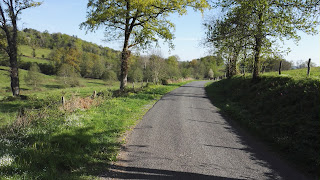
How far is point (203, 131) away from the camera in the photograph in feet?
25.7

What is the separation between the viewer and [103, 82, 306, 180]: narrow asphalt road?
4730 millimetres

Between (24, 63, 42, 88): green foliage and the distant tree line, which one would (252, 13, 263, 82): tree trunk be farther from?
(24, 63, 42, 88): green foliage

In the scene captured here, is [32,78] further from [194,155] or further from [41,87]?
[194,155]

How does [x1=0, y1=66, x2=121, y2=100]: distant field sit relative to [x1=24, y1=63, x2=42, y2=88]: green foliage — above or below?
below

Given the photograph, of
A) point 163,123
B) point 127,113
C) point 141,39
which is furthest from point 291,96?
point 141,39

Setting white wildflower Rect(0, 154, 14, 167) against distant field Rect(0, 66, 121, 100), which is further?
distant field Rect(0, 66, 121, 100)

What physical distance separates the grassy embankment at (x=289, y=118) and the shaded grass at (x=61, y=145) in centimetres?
537

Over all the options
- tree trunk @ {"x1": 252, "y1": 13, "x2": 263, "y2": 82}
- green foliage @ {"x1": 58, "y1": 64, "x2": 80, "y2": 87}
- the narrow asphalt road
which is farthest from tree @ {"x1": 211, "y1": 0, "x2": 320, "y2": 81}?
green foliage @ {"x1": 58, "y1": 64, "x2": 80, "y2": 87}

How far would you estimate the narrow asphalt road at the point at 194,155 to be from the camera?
→ 473 cm

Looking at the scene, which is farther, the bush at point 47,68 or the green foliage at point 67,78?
the bush at point 47,68

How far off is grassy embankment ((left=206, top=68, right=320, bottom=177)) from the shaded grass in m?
5.37

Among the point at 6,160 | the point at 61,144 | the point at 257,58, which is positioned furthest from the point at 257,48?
the point at 6,160

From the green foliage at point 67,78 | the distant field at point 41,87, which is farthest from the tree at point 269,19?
the green foliage at point 67,78

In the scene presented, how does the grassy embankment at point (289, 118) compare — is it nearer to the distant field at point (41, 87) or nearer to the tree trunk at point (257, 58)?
the tree trunk at point (257, 58)
